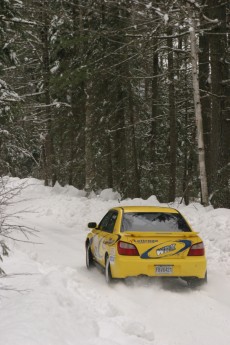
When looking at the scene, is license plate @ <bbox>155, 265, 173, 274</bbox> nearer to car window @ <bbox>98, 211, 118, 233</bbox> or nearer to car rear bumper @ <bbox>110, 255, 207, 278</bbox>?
car rear bumper @ <bbox>110, 255, 207, 278</bbox>

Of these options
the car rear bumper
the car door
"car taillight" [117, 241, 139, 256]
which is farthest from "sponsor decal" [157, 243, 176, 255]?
the car door

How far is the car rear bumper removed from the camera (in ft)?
28.0

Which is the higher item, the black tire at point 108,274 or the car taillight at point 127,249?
the car taillight at point 127,249

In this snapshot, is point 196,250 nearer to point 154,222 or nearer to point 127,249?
point 154,222

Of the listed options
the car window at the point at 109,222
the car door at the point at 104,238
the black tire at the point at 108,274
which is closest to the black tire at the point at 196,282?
the black tire at the point at 108,274

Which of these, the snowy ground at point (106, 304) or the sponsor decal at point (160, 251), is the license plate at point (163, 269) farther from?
the snowy ground at point (106, 304)

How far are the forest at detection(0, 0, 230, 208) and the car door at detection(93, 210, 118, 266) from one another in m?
3.57

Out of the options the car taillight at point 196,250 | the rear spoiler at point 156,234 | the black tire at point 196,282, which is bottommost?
the black tire at point 196,282

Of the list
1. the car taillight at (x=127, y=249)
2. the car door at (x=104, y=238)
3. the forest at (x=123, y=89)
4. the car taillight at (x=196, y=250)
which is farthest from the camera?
the forest at (x=123, y=89)

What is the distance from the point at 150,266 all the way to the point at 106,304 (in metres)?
1.30

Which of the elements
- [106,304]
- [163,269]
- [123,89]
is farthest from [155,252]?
[123,89]

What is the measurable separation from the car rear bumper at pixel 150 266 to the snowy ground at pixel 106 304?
339mm

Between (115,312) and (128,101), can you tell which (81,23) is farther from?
A: (115,312)

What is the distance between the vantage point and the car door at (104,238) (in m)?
9.48
